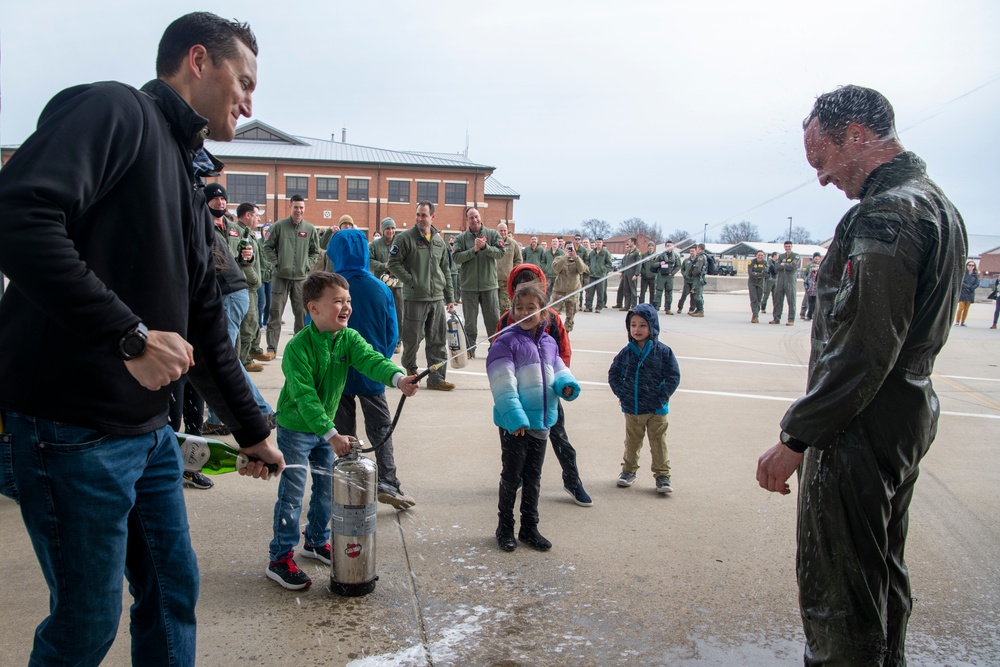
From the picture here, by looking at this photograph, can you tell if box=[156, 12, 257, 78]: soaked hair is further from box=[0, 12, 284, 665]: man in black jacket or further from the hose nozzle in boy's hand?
the hose nozzle in boy's hand

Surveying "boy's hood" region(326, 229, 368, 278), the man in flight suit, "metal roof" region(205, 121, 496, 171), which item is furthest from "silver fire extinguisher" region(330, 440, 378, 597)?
"metal roof" region(205, 121, 496, 171)

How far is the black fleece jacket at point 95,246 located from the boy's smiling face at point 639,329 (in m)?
3.43

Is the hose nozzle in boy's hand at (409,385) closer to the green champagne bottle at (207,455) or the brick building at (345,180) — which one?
the green champagne bottle at (207,455)

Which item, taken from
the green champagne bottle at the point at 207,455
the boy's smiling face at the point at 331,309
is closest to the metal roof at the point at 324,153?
the boy's smiling face at the point at 331,309

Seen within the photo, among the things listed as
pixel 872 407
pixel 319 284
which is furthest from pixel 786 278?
pixel 872 407

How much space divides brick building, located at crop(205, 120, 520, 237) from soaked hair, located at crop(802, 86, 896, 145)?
153 feet

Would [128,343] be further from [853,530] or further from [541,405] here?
[541,405]

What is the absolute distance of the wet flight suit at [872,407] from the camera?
214 cm

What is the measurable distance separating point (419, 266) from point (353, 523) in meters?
5.02

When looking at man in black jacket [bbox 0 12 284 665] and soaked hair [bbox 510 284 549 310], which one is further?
soaked hair [bbox 510 284 549 310]

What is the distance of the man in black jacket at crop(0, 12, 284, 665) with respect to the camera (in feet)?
5.24

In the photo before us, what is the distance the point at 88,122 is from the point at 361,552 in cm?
222

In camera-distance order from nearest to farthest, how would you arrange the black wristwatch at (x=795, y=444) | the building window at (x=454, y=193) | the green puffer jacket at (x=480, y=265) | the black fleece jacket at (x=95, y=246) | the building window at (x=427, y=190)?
the black fleece jacket at (x=95, y=246) → the black wristwatch at (x=795, y=444) → the green puffer jacket at (x=480, y=265) → the building window at (x=427, y=190) → the building window at (x=454, y=193)

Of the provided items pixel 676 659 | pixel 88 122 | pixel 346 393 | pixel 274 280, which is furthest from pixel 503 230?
pixel 88 122
